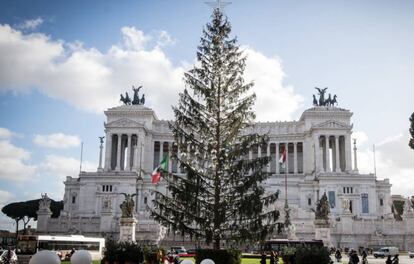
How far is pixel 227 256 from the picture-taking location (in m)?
28.7

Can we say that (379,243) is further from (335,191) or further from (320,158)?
(320,158)

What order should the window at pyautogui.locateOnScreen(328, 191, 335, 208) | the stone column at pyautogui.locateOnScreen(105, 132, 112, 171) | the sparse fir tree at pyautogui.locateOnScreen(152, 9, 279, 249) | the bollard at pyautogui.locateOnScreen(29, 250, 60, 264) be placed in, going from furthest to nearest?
the stone column at pyautogui.locateOnScreen(105, 132, 112, 171) < the window at pyautogui.locateOnScreen(328, 191, 335, 208) < the sparse fir tree at pyautogui.locateOnScreen(152, 9, 279, 249) < the bollard at pyautogui.locateOnScreen(29, 250, 60, 264)

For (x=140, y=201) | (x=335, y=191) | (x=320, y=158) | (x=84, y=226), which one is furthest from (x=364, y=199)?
(x=84, y=226)

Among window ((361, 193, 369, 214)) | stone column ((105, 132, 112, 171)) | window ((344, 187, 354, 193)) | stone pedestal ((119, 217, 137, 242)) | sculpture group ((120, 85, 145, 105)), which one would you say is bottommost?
stone pedestal ((119, 217, 137, 242))

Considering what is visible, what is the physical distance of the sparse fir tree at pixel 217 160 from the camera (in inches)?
1265

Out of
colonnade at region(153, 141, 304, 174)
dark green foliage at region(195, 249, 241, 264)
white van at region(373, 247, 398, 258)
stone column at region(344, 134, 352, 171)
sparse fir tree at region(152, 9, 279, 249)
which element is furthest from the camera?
colonnade at region(153, 141, 304, 174)

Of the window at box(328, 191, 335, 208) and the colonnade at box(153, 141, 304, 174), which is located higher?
the colonnade at box(153, 141, 304, 174)

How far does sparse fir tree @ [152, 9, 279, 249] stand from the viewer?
1265 inches

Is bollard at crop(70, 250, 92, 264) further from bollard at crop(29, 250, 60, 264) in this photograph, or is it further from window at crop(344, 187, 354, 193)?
window at crop(344, 187, 354, 193)

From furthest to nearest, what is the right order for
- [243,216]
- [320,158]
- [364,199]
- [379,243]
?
[320,158]
[364,199]
[379,243]
[243,216]

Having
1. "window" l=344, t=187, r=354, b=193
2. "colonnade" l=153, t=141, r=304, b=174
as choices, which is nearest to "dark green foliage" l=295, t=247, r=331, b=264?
"window" l=344, t=187, r=354, b=193

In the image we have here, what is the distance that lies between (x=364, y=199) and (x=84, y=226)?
50130mm

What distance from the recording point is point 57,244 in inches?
1919

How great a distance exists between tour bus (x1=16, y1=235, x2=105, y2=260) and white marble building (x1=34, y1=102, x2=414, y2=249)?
1227 cm
